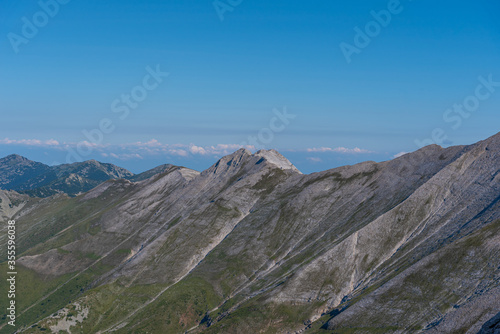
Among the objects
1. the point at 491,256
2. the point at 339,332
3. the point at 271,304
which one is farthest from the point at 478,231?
the point at 271,304

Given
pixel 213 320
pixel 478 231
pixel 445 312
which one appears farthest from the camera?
pixel 213 320

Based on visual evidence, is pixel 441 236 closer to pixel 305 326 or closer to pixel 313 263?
pixel 313 263

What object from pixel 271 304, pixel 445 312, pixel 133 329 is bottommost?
pixel 445 312

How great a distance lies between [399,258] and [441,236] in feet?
70.4

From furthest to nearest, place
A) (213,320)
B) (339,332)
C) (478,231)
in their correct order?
1. (213,320)
2. (478,231)
3. (339,332)

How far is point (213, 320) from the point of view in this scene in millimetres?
199000

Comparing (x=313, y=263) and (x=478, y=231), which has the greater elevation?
(x=313, y=263)

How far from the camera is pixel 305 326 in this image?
176125mm

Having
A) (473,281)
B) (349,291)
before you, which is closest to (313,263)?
(349,291)

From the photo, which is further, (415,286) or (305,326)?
(305,326)

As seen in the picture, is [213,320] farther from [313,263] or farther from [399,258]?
[399,258]

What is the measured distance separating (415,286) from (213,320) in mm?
94499

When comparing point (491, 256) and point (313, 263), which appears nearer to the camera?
point (491, 256)

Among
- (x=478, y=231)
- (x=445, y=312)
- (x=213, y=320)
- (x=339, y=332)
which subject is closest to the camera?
(x=445, y=312)
